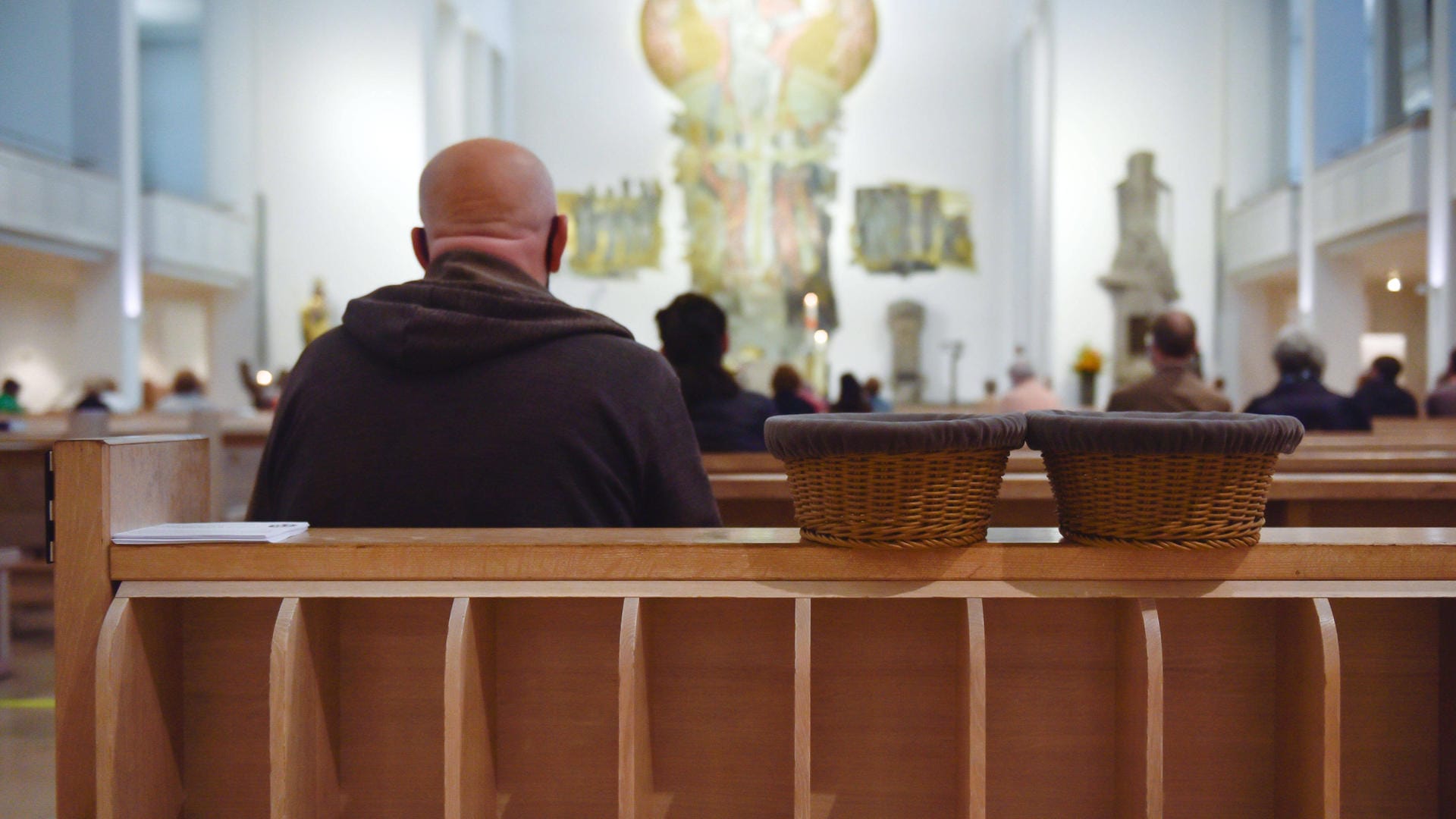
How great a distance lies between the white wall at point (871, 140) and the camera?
1543 centimetres

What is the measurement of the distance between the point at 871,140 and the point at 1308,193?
5.92 meters

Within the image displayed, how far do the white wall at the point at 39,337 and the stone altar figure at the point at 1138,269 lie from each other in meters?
13.2

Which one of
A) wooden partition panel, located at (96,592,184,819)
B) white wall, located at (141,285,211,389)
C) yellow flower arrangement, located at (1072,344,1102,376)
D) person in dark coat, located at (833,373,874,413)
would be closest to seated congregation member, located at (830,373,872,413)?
person in dark coat, located at (833,373,874,413)

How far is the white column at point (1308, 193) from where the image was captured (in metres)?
11.8

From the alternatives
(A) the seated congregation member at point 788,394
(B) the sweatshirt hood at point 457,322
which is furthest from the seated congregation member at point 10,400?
(B) the sweatshirt hood at point 457,322

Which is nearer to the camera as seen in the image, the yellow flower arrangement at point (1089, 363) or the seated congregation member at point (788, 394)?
the seated congregation member at point (788, 394)

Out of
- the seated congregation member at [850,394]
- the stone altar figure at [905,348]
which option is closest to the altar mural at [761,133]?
the stone altar figure at [905,348]

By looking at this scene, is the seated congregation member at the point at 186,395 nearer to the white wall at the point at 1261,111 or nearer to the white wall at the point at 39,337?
the white wall at the point at 39,337

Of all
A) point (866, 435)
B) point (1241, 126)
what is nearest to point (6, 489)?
point (866, 435)

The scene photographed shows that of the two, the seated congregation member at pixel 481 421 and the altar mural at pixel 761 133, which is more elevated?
the altar mural at pixel 761 133

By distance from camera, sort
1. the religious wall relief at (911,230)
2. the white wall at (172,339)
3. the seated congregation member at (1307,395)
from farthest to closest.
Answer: the white wall at (172,339) < the religious wall relief at (911,230) < the seated congregation member at (1307,395)

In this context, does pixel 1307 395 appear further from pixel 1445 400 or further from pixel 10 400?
pixel 10 400

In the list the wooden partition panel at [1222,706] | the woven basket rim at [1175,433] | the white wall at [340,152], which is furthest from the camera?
the white wall at [340,152]

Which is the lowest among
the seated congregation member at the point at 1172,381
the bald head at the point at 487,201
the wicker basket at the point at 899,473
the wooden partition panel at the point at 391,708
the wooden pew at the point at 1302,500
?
the wooden partition panel at the point at 391,708
